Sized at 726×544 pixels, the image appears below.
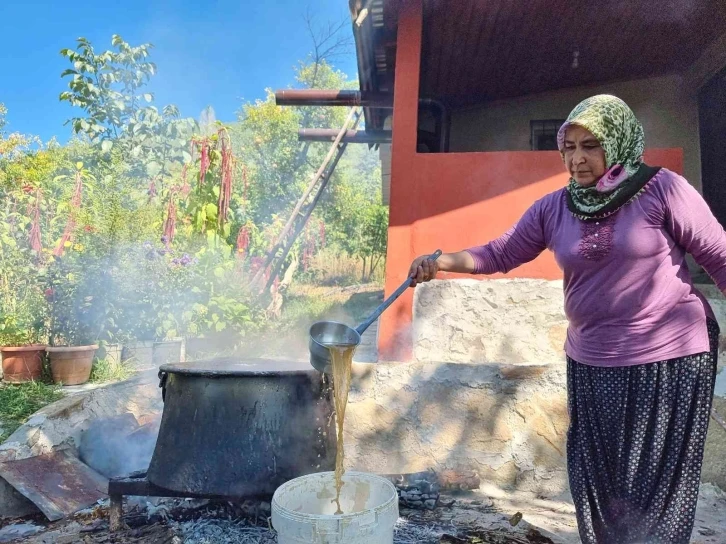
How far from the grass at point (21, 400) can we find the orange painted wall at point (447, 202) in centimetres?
284

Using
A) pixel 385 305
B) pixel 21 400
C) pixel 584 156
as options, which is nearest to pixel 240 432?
Answer: pixel 385 305

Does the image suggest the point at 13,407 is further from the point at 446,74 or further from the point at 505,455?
the point at 446,74

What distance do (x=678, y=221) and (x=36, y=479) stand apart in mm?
3676

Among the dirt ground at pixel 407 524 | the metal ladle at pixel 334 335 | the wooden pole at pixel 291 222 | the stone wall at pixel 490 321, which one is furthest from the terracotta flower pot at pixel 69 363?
the metal ladle at pixel 334 335

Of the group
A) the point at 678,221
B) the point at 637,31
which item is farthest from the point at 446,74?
the point at 678,221

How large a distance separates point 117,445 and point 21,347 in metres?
2.47

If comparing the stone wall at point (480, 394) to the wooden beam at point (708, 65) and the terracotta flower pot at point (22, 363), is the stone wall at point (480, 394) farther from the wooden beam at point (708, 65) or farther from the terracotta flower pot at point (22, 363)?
the terracotta flower pot at point (22, 363)

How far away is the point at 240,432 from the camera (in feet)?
8.46

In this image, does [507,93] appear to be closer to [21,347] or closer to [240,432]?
[240,432]


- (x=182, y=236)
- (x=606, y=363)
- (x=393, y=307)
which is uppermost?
(x=182, y=236)

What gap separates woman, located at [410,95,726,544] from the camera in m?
1.83

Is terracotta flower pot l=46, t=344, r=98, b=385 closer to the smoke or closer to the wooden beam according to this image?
the smoke

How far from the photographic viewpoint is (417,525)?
290 centimetres

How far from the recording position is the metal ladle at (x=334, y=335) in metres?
2.23
